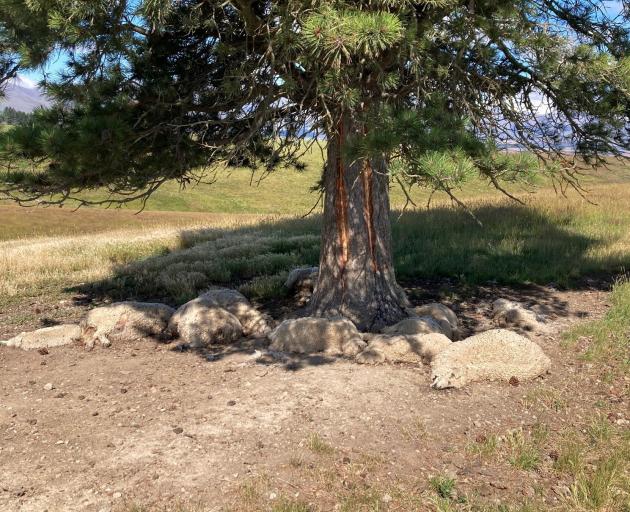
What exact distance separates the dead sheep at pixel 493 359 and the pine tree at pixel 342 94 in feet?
5.50

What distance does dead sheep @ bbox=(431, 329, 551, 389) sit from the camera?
224 inches

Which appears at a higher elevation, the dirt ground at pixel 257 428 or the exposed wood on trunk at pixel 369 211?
the exposed wood on trunk at pixel 369 211

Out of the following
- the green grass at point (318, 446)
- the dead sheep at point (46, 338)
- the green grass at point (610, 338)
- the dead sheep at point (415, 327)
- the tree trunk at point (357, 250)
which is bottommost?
the green grass at point (318, 446)

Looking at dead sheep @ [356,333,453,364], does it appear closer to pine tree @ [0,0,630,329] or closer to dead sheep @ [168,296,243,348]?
pine tree @ [0,0,630,329]

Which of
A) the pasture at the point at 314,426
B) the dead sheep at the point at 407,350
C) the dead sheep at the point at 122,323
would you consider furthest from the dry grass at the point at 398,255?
the dead sheep at the point at 407,350

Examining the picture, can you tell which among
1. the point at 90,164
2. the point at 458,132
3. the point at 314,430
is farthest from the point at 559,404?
the point at 90,164

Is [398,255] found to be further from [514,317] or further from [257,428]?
[257,428]

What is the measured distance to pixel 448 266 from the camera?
10.6 m

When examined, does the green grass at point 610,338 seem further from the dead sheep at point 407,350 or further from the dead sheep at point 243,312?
the dead sheep at point 243,312

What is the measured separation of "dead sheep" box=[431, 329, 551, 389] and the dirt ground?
0.14 meters

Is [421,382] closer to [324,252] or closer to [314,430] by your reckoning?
[314,430]

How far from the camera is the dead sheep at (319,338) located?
6613 millimetres

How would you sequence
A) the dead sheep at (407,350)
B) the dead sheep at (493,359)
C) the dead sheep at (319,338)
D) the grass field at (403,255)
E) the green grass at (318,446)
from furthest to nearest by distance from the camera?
1. the grass field at (403,255)
2. the dead sheep at (319,338)
3. the dead sheep at (407,350)
4. the dead sheep at (493,359)
5. the green grass at (318,446)

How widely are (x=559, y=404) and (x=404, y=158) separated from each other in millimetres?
2601
